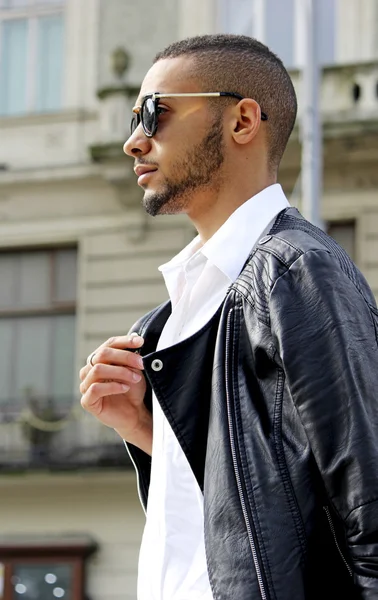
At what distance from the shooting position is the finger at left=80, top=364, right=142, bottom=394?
2.50 metres

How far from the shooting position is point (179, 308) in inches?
101

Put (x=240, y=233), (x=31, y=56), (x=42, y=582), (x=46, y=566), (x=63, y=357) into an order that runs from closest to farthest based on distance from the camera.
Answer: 1. (x=240, y=233)
2. (x=46, y=566)
3. (x=42, y=582)
4. (x=63, y=357)
5. (x=31, y=56)

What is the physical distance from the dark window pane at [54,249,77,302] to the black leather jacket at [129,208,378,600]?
15356mm

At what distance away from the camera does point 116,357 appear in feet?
8.22

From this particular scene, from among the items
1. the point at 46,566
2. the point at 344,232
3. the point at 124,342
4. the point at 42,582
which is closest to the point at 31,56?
the point at 344,232

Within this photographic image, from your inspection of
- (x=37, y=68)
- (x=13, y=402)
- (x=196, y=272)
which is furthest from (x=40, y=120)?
(x=196, y=272)

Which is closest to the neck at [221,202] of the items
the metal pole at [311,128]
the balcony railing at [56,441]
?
the metal pole at [311,128]

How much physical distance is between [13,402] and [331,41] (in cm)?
657

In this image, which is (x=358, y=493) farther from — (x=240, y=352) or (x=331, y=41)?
(x=331, y=41)

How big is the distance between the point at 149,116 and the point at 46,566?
14.3 m

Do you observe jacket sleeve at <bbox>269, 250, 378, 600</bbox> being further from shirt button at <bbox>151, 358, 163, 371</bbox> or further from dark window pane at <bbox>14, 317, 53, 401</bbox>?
dark window pane at <bbox>14, 317, 53, 401</bbox>

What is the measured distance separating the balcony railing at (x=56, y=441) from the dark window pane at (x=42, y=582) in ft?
4.22

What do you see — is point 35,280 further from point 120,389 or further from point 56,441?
point 120,389

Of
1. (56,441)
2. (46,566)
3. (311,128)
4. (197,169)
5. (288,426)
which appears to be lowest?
(46,566)
